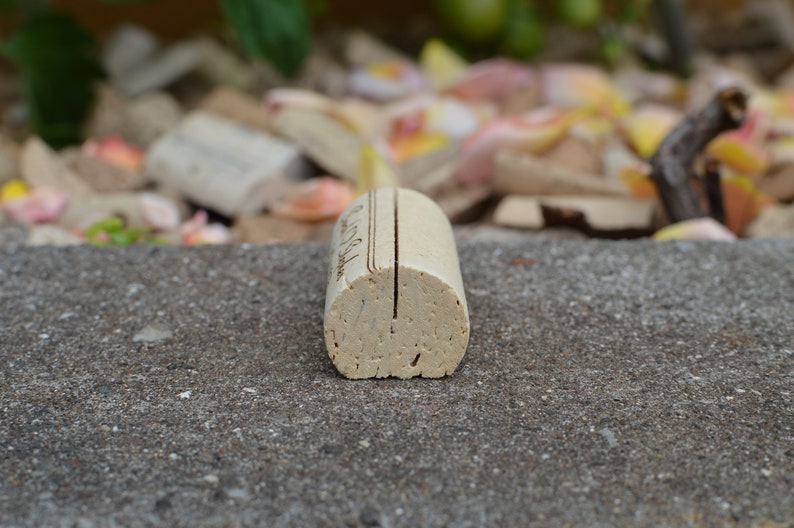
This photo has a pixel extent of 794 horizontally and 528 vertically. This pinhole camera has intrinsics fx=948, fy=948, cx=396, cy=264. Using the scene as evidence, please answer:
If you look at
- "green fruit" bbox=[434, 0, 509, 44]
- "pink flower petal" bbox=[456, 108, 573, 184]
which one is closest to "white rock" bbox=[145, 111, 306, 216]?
"pink flower petal" bbox=[456, 108, 573, 184]

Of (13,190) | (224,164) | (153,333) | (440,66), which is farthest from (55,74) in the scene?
(153,333)

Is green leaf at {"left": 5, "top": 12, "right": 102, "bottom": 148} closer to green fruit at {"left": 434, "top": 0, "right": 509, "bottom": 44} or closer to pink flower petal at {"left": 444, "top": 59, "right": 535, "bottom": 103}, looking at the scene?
pink flower petal at {"left": 444, "top": 59, "right": 535, "bottom": 103}

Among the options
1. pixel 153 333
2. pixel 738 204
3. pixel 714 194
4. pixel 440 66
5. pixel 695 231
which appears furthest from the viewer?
pixel 440 66

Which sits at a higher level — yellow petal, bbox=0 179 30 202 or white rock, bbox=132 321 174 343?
white rock, bbox=132 321 174 343

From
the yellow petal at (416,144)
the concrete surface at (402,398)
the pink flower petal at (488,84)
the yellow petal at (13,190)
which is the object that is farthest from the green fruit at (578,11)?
the yellow petal at (13,190)

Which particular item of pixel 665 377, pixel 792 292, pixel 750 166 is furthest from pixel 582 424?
pixel 750 166

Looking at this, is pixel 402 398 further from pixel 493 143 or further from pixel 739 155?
pixel 739 155
